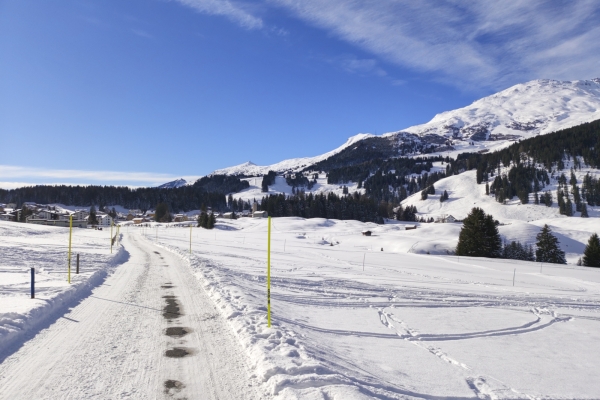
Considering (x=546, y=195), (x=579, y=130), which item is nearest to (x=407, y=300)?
(x=546, y=195)

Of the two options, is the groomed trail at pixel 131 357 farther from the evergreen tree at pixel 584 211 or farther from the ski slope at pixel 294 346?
the evergreen tree at pixel 584 211

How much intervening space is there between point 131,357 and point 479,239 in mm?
55726

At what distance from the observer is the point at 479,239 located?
178 feet

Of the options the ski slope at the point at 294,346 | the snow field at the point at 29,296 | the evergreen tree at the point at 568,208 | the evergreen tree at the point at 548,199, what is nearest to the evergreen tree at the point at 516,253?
the ski slope at the point at 294,346

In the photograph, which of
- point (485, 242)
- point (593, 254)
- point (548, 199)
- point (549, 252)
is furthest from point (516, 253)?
point (548, 199)

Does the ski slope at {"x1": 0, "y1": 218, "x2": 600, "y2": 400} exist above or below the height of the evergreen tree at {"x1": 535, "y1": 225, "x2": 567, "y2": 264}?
above

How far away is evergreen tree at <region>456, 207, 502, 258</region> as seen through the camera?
5397 cm

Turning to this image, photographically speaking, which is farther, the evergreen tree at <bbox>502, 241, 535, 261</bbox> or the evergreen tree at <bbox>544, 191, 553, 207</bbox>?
the evergreen tree at <bbox>544, 191, 553, 207</bbox>

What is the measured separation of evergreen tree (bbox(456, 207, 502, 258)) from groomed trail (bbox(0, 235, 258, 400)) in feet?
169

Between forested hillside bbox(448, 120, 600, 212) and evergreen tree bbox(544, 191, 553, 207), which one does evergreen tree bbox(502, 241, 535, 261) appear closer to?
forested hillside bbox(448, 120, 600, 212)

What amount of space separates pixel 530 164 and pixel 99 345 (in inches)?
7733

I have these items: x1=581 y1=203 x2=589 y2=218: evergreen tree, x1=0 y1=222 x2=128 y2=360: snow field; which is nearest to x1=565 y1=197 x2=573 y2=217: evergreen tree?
x1=581 y1=203 x2=589 y2=218: evergreen tree

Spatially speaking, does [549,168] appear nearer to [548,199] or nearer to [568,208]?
[548,199]

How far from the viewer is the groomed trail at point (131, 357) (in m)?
5.42
